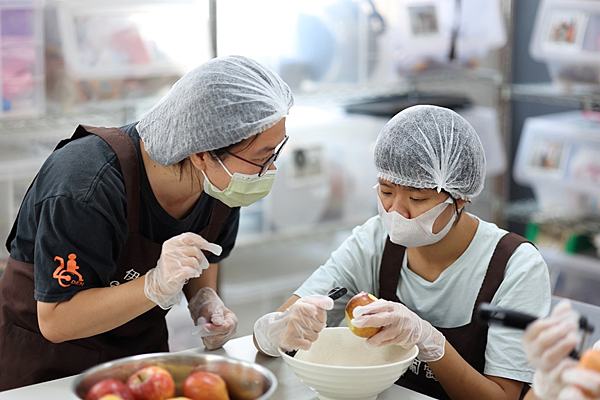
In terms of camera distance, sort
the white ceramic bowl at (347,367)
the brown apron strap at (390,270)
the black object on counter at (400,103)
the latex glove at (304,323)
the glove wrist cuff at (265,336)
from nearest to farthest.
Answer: the white ceramic bowl at (347,367)
the latex glove at (304,323)
the glove wrist cuff at (265,336)
the brown apron strap at (390,270)
the black object on counter at (400,103)

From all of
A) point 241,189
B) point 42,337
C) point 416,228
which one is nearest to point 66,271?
point 42,337

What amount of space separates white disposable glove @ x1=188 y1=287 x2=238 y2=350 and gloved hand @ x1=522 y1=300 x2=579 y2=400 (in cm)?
69

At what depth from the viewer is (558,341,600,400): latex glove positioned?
2.87 ft

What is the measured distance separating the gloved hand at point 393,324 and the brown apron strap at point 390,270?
0.27 metres

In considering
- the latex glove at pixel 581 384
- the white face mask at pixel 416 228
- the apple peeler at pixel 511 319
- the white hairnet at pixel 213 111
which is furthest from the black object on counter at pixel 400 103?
the latex glove at pixel 581 384

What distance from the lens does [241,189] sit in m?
1.43

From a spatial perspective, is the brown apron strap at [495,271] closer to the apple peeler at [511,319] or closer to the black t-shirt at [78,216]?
the apple peeler at [511,319]

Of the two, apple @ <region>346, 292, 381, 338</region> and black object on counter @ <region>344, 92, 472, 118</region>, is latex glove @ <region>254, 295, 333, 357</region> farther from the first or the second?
black object on counter @ <region>344, 92, 472, 118</region>

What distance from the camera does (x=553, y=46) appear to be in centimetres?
285

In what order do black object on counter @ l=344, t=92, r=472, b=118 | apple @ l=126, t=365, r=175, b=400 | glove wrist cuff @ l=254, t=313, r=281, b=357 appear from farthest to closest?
black object on counter @ l=344, t=92, r=472, b=118
glove wrist cuff @ l=254, t=313, r=281, b=357
apple @ l=126, t=365, r=175, b=400

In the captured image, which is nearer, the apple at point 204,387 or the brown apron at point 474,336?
the apple at point 204,387

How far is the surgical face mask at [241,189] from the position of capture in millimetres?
1417

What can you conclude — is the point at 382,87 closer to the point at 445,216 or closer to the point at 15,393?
the point at 445,216

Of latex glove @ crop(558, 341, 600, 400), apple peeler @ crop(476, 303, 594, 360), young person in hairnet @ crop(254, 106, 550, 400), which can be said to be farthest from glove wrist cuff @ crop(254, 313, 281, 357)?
latex glove @ crop(558, 341, 600, 400)
